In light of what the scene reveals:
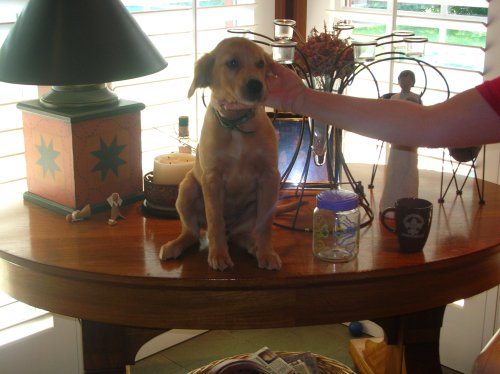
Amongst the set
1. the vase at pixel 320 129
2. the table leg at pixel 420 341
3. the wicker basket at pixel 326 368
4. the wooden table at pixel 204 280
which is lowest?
the wicker basket at pixel 326 368

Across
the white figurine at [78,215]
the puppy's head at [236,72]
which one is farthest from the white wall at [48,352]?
the puppy's head at [236,72]

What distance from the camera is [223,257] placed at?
1.43 metres

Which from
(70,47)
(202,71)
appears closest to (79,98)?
(70,47)

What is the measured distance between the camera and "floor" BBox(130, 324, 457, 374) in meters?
2.43

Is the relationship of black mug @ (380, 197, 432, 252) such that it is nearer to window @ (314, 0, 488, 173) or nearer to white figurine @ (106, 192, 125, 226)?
white figurine @ (106, 192, 125, 226)

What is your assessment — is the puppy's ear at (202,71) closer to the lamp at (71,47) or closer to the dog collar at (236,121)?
the dog collar at (236,121)

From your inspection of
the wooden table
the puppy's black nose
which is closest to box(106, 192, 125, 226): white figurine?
the wooden table

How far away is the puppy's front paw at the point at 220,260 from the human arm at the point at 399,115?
301mm

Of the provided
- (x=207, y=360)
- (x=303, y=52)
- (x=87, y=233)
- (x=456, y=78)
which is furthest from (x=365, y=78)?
(x=87, y=233)

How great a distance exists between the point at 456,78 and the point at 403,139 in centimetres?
97

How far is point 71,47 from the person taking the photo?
1.54m

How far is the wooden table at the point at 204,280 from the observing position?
1.40 m

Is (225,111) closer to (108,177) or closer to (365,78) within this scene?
(108,177)

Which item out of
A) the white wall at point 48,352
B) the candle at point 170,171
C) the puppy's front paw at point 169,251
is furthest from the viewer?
the white wall at point 48,352
